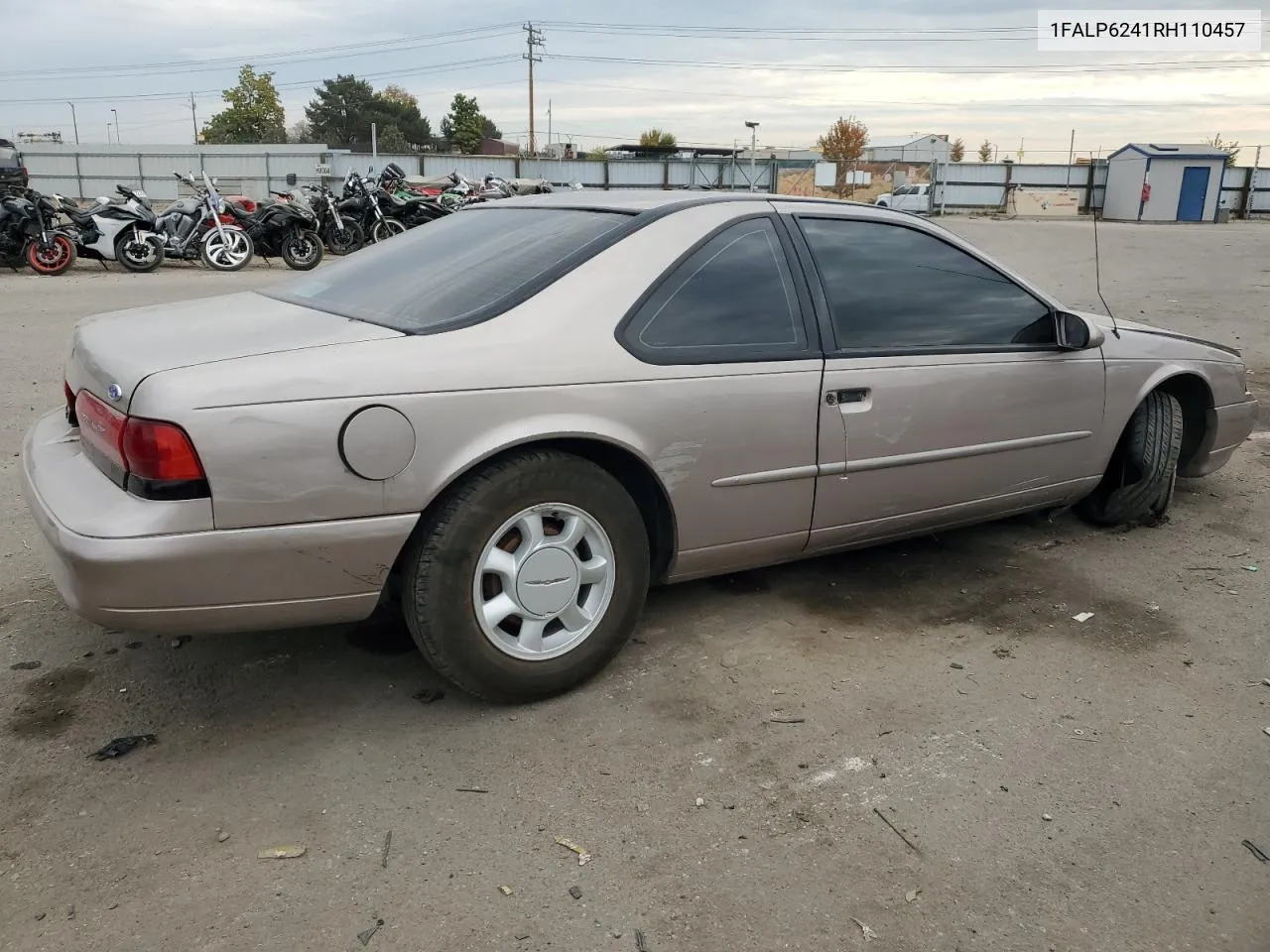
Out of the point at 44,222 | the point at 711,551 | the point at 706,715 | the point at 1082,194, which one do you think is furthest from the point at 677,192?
the point at 1082,194

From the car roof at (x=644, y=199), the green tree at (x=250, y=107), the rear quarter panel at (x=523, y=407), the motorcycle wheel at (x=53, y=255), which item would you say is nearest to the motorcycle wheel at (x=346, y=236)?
the motorcycle wheel at (x=53, y=255)

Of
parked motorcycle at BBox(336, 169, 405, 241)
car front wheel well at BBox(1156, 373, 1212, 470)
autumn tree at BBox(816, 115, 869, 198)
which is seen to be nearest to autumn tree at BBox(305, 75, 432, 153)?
autumn tree at BBox(816, 115, 869, 198)

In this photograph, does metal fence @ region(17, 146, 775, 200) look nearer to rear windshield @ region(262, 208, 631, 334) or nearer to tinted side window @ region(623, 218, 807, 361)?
rear windshield @ region(262, 208, 631, 334)

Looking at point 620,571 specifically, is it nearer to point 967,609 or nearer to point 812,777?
point 812,777

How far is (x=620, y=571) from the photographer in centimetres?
302

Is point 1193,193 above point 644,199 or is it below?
above

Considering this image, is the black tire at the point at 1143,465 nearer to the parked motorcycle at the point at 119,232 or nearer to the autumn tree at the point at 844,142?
the parked motorcycle at the point at 119,232

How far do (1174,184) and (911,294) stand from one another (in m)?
41.3

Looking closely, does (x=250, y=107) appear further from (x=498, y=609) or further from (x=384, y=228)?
(x=498, y=609)

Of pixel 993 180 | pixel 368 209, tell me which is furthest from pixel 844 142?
pixel 368 209

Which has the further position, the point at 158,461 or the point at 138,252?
the point at 138,252

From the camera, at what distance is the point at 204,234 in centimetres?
1443

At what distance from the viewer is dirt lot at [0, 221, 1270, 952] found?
2.15 m

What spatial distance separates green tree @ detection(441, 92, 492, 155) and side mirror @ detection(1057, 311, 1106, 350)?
259 ft
